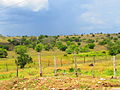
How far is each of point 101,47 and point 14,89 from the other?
76690 millimetres

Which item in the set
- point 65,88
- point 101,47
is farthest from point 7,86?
point 101,47

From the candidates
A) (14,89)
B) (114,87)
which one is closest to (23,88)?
(14,89)

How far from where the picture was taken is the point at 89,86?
14.1 m

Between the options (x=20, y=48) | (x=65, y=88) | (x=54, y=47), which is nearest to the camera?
(x=65, y=88)

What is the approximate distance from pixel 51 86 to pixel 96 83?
314 cm

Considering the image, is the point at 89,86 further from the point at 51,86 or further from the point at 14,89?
the point at 14,89

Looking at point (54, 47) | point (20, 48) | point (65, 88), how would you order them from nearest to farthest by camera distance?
point (65, 88) → point (20, 48) → point (54, 47)

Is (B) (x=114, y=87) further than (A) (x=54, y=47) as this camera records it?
No

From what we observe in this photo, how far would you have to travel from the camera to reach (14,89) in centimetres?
1548

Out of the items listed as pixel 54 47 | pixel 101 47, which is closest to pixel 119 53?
pixel 101 47

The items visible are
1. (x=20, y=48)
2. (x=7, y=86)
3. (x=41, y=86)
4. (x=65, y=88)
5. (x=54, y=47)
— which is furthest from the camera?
(x=54, y=47)

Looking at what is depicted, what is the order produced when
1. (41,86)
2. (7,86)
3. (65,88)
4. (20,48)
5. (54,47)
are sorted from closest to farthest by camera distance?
(65,88) < (41,86) < (7,86) < (20,48) < (54,47)

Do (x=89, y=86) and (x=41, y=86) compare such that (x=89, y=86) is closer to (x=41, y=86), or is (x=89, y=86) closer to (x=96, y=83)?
(x=96, y=83)

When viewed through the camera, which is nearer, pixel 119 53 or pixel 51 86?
pixel 51 86
